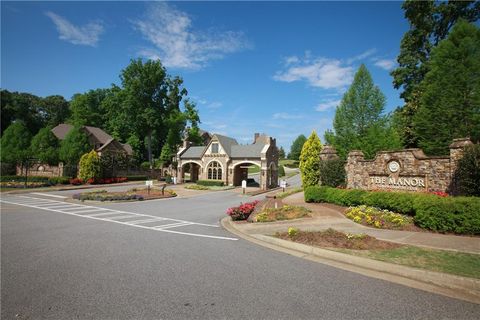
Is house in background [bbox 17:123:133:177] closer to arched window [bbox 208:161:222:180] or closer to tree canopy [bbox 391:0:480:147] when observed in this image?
arched window [bbox 208:161:222:180]

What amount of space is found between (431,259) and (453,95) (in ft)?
71.3

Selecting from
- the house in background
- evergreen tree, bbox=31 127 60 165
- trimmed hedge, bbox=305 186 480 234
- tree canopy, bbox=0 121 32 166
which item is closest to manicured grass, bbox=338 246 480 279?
trimmed hedge, bbox=305 186 480 234

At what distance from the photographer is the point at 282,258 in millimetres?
7574

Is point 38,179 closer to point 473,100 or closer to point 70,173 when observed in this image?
point 70,173

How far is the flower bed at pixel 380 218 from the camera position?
37.1 feet


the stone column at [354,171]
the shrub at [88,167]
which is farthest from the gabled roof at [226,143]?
the stone column at [354,171]

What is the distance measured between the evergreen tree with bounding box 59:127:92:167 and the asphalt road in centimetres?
3391

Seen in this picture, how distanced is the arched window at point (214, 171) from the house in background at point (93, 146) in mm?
17452

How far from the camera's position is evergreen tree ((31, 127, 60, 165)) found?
3897cm

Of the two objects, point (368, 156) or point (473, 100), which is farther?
point (368, 156)

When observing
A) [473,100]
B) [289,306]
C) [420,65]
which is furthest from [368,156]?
[289,306]

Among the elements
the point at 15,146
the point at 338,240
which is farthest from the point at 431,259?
the point at 15,146

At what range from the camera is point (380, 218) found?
1214 centimetres

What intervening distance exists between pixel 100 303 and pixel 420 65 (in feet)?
132
